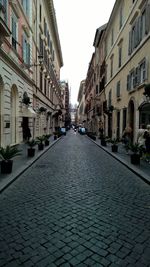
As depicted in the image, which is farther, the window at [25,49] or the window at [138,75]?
the window at [25,49]

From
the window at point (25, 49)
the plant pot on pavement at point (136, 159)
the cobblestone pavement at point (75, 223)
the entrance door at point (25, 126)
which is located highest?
the window at point (25, 49)

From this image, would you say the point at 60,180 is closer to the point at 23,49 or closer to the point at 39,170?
the point at 39,170

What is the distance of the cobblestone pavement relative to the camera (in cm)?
267

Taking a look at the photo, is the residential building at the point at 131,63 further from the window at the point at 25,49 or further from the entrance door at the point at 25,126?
the entrance door at the point at 25,126

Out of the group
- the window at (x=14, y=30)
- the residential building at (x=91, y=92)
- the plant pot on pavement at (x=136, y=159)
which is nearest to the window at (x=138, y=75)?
the plant pot on pavement at (x=136, y=159)

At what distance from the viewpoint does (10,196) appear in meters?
5.01

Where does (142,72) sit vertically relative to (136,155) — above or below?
above

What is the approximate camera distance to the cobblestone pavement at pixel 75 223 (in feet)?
8.76

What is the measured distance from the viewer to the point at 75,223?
3.60m

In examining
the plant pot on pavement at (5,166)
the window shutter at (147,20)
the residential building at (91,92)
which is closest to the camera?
the plant pot on pavement at (5,166)

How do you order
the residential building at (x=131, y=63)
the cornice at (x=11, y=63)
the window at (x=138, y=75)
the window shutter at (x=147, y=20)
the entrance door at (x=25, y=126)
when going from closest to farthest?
the cornice at (x=11, y=63) → the window shutter at (x=147, y=20) → the residential building at (x=131, y=63) → the window at (x=138, y=75) → the entrance door at (x=25, y=126)

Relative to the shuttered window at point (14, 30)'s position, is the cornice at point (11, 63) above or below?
below

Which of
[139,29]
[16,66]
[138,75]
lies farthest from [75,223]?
[139,29]

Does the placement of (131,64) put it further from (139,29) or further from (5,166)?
(5,166)
